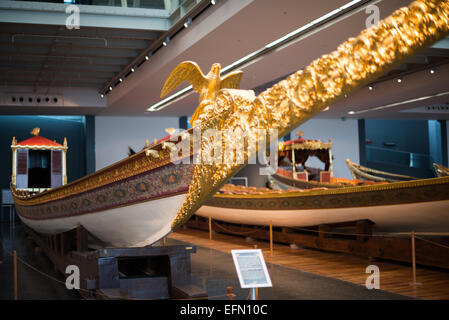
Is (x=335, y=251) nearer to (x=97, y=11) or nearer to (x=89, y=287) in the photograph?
(x=89, y=287)

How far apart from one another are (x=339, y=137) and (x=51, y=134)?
911 cm

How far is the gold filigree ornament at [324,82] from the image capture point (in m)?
1.54

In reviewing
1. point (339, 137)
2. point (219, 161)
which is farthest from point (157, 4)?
point (339, 137)

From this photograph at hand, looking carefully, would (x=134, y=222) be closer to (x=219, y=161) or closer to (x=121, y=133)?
(x=219, y=161)

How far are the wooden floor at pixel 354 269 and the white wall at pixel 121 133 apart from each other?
292 inches

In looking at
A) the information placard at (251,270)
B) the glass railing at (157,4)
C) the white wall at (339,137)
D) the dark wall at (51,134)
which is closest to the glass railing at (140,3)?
the glass railing at (157,4)

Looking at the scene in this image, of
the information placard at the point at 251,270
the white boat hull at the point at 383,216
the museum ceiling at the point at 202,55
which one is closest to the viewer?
the information placard at the point at 251,270

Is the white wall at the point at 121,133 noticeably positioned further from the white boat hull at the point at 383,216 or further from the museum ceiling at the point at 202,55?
the white boat hull at the point at 383,216

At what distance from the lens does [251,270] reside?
2270 mm

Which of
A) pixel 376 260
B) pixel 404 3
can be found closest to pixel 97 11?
pixel 404 3

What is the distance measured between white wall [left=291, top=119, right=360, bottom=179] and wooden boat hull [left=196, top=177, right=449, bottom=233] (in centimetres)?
906

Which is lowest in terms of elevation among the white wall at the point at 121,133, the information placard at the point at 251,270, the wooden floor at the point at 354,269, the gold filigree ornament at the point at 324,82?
the wooden floor at the point at 354,269

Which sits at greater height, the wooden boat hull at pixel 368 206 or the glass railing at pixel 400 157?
the glass railing at pixel 400 157
